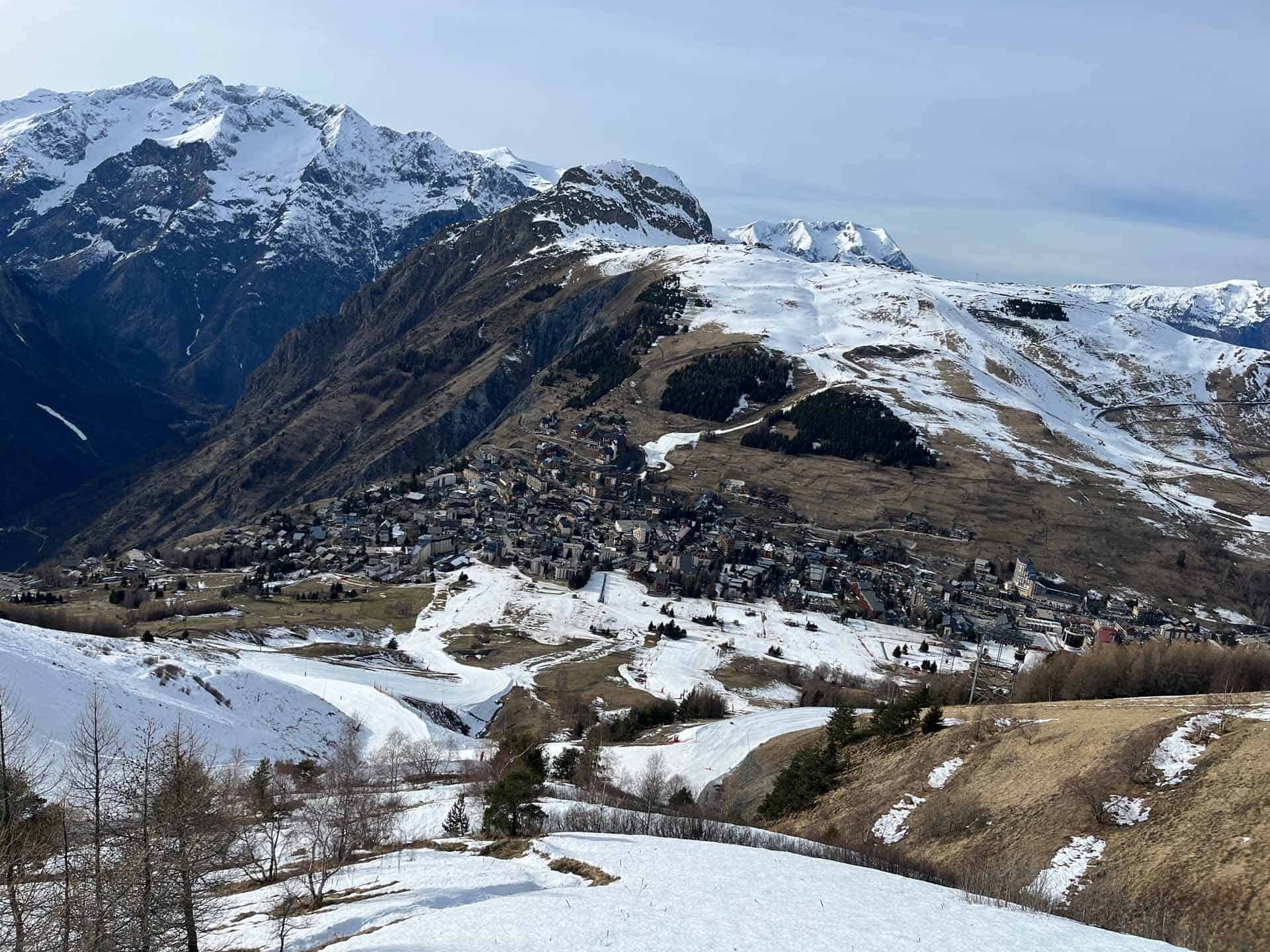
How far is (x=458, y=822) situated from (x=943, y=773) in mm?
27656

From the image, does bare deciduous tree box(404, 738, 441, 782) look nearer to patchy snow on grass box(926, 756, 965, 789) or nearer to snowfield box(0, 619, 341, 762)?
snowfield box(0, 619, 341, 762)

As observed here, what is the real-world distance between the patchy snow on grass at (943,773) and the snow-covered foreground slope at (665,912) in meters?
15.0

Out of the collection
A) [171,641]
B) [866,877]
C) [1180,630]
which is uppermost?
[866,877]

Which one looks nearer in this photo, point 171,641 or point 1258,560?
point 171,641

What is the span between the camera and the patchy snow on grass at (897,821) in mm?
40594

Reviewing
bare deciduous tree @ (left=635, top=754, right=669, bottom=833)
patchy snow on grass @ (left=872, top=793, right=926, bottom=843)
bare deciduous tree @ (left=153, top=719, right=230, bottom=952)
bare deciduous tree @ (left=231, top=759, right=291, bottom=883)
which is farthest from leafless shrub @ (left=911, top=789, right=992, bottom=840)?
bare deciduous tree @ (left=153, top=719, right=230, bottom=952)

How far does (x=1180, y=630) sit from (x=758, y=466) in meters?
92.3

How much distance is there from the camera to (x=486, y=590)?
132 metres

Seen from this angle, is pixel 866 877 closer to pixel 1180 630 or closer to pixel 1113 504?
pixel 1180 630

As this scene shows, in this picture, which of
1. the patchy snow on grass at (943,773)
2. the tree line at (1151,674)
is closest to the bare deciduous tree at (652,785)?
the patchy snow on grass at (943,773)

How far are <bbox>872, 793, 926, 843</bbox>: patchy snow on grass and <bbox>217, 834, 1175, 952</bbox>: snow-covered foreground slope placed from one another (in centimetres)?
1061

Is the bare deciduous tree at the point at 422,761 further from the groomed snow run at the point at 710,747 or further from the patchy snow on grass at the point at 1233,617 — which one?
the patchy snow on grass at the point at 1233,617

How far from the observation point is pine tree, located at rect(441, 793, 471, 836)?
44031 millimetres

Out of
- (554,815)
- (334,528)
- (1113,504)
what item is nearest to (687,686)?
(554,815)
